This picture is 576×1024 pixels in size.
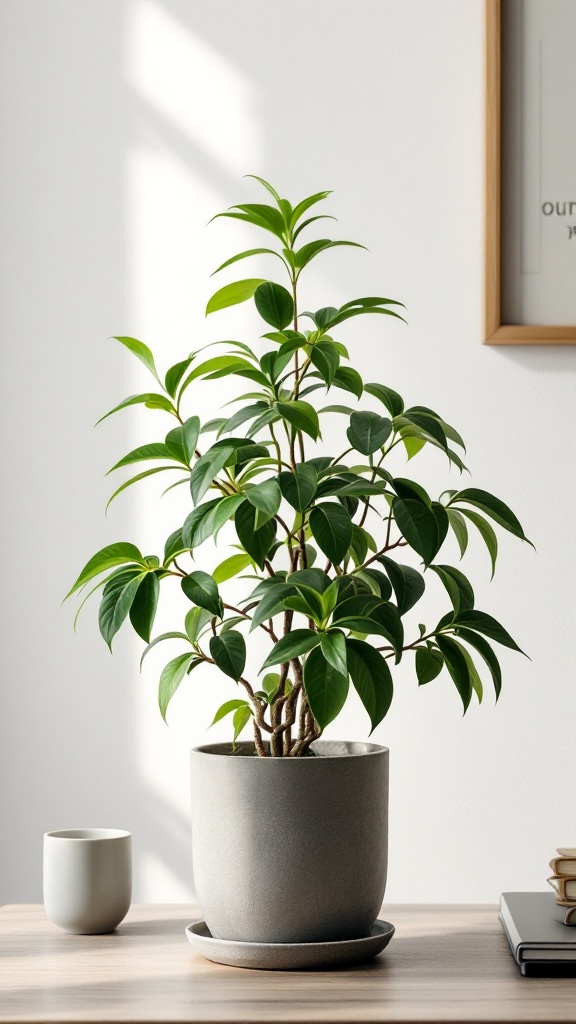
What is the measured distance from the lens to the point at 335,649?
817 mm

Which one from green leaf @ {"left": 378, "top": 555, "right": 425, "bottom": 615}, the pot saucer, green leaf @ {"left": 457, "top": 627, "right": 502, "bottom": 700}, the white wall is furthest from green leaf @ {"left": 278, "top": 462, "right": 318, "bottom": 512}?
the white wall

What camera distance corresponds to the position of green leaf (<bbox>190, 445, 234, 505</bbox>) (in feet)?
2.80

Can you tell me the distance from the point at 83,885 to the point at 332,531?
1.43ft

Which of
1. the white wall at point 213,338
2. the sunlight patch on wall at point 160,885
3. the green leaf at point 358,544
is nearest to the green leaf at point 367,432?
the green leaf at point 358,544

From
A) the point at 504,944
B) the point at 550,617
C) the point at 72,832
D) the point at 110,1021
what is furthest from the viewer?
the point at 550,617

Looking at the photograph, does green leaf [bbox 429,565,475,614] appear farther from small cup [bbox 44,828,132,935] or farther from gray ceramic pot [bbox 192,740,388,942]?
small cup [bbox 44,828,132,935]

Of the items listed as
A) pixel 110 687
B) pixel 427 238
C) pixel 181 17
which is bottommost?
pixel 110 687

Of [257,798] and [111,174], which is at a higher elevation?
[111,174]

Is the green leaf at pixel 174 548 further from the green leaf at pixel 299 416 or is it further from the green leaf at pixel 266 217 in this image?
the green leaf at pixel 266 217

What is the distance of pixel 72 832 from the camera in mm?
1103

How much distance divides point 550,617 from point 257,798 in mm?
668

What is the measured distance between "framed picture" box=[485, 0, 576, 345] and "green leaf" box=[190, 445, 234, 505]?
2.16 ft

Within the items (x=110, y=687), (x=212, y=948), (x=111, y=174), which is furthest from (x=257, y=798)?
(x=111, y=174)

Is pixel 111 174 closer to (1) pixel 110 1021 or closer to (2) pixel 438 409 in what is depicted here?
(2) pixel 438 409
